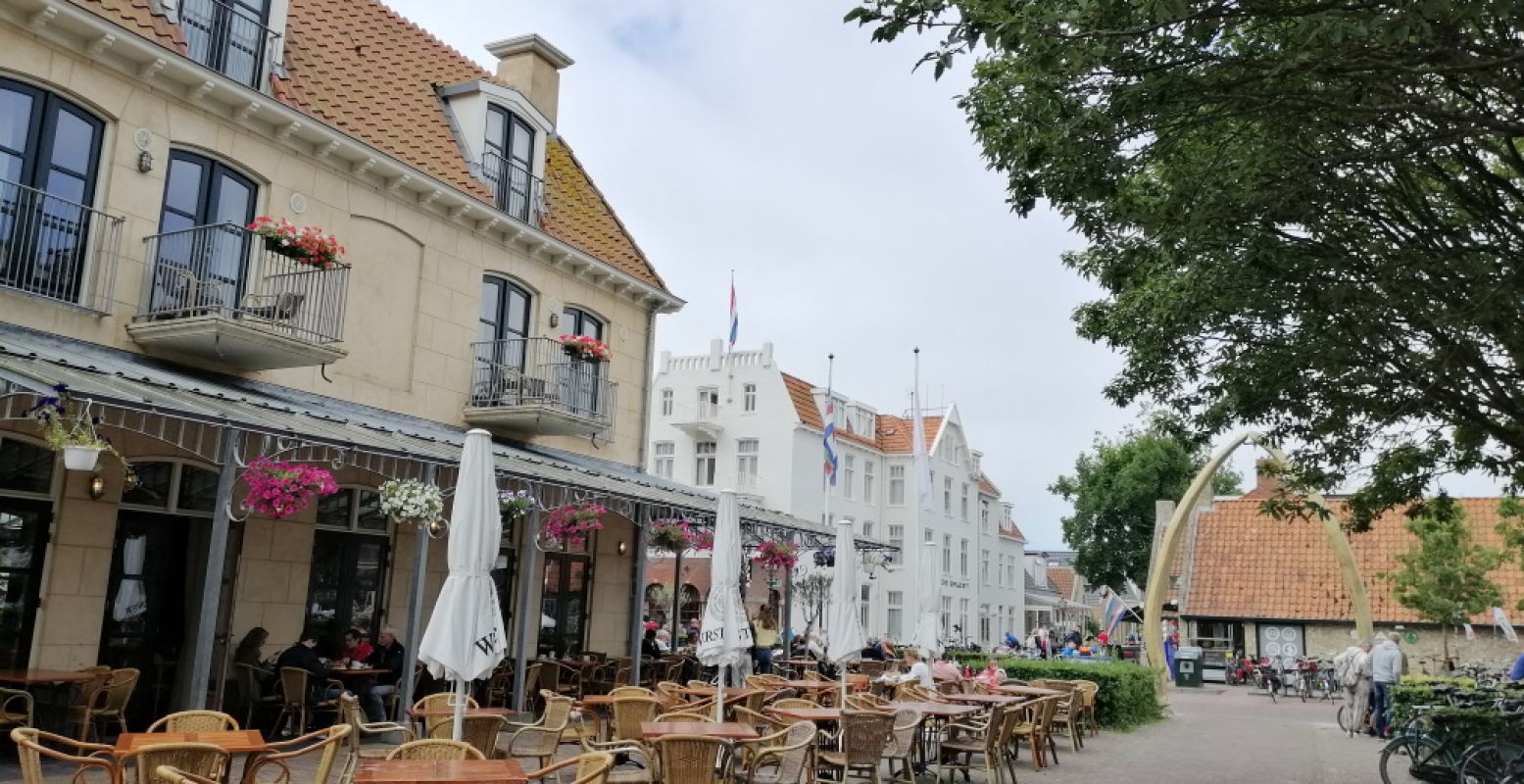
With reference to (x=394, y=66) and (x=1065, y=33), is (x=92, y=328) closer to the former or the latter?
(x=394, y=66)

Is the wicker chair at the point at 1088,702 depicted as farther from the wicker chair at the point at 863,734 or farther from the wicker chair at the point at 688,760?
the wicker chair at the point at 688,760

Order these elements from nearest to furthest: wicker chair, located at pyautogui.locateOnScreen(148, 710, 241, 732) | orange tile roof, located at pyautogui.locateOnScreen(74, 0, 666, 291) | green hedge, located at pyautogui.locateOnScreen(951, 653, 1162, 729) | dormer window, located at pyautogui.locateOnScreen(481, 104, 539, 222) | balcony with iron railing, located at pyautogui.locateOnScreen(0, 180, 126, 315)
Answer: wicker chair, located at pyautogui.locateOnScreen(148, 710, 241, 732) < balcony with iron railing, located at pyautogui.locateOnScreen(0, 180, 126, 315) < orange tile roof, located at pyautogui.locateOnScreen(74, 0, 666, 291) < dormer window, located at pyautogui.locateOnScreen(481, 104, 539, 222) < green hedge, located at pyautogui.locateOnScreen(951, 653, 1162, 729)

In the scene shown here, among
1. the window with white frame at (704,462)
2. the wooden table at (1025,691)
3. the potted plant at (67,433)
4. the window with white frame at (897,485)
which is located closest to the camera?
the potted plant at (67,433)

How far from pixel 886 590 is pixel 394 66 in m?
30.9

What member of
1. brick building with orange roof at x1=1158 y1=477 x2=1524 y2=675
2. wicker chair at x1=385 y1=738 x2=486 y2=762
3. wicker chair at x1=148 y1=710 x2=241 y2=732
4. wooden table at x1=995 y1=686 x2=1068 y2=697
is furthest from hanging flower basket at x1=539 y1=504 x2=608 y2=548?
brick building with orange roof at x1=1158 y1=477 x2=1524 y2=675

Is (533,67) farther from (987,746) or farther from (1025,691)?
(987,746)

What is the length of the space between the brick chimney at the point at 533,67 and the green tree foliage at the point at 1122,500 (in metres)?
38.2

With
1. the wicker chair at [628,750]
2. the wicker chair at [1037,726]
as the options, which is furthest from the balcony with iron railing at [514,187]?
the wicker chair at [1037,726]

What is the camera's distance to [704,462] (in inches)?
1730

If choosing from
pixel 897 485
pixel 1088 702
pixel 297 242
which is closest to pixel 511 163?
pixel 297 242

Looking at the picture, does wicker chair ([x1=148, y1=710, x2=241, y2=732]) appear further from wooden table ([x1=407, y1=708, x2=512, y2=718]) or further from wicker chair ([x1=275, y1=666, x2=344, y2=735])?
wicker chair ([x1=275, y1=666, x2=344, y2=735])

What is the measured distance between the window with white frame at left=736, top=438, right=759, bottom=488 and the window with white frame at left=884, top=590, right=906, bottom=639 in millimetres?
7051

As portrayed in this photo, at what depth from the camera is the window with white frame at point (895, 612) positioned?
43406 millimetres

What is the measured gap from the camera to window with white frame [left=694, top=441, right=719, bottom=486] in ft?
143
